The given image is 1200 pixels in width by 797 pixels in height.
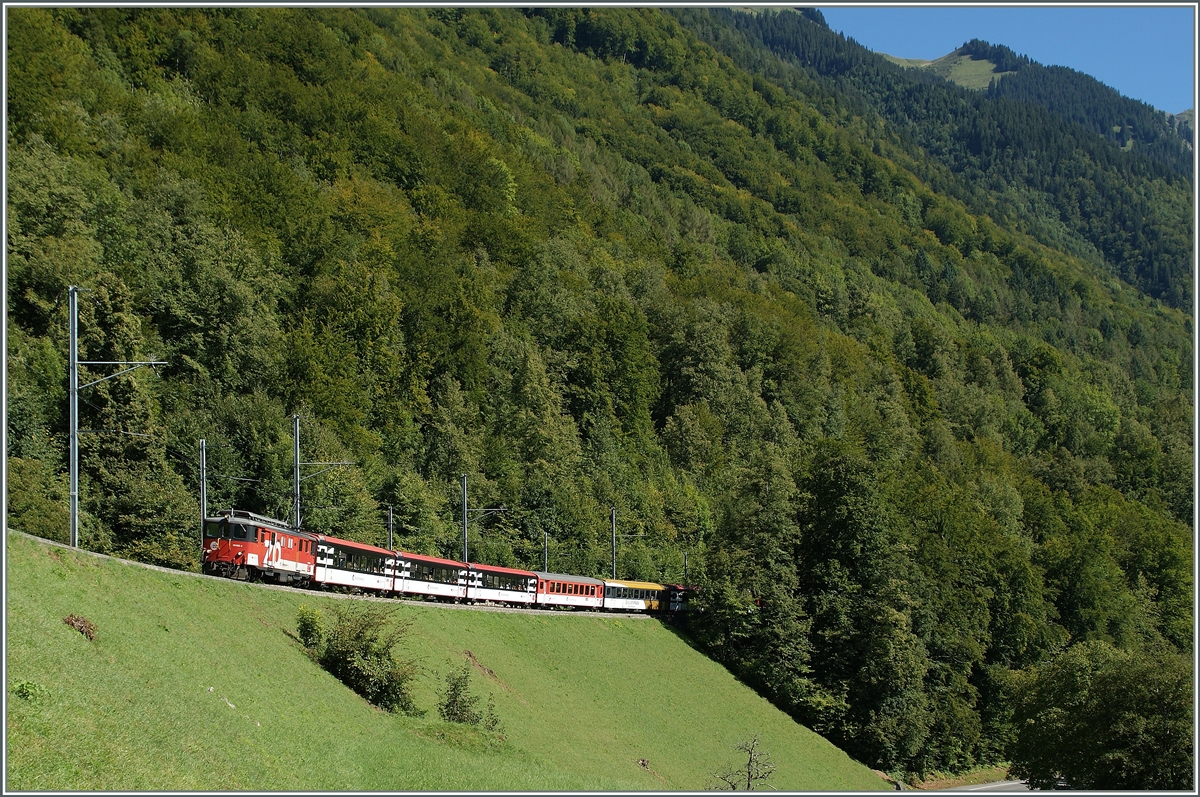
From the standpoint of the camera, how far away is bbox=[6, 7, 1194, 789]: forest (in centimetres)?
6307

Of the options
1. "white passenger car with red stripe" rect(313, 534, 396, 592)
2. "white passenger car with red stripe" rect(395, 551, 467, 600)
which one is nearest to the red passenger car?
"white passenger car with red stripe" rect(395, 551, 467, 600)

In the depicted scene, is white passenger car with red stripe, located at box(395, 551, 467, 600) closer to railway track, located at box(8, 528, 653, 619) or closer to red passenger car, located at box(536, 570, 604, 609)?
railway track, located at box(8, 528, 653, 619)

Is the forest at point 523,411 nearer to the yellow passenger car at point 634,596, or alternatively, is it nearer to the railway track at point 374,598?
the yellow passenger car at point 634,596

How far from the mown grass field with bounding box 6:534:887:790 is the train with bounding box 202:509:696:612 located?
3.28m

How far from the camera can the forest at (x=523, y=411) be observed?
63072 mm

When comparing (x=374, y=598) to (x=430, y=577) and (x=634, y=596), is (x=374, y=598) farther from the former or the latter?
(x=634, y=596)

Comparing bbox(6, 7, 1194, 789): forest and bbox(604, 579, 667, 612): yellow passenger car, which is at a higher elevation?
bbox(6, 7, 1194, 789): forest

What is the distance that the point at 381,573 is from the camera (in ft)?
168

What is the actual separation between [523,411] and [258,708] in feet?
231

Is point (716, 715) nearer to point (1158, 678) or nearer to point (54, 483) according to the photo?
point (1158, 678)

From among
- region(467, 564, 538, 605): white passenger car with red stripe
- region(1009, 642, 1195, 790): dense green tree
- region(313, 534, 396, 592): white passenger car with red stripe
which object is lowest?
region(1009, 642, 1195, 790): dense green tree

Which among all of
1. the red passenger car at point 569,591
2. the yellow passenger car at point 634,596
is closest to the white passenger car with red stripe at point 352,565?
the red passenger car at point 569,591

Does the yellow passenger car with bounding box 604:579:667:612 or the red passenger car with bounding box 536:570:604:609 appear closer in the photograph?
the red passenger car with bounding box 536:570:604:609

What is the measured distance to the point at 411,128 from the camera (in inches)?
5458
